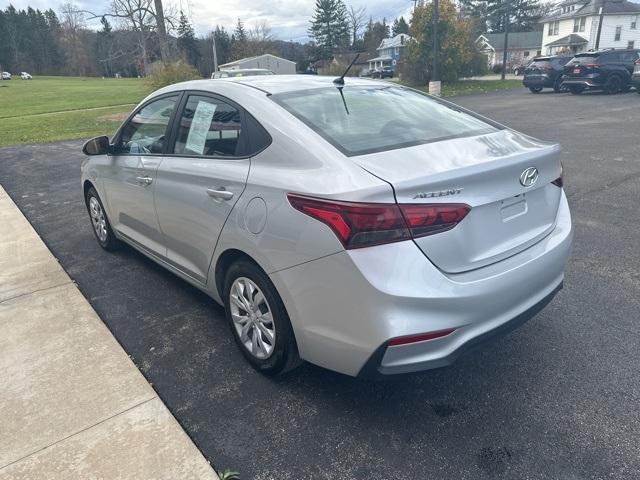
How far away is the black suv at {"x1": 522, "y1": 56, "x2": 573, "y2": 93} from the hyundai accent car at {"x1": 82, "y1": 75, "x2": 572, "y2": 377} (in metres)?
22.6

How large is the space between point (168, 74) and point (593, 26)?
5264cm

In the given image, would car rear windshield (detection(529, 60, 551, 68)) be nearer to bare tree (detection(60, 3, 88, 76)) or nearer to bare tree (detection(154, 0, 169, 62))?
bare tree (detection(154, 0, 169, 62))

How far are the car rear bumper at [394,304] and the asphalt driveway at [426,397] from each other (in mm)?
222

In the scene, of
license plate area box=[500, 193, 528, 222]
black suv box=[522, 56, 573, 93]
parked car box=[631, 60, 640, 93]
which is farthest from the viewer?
black suv box=[522, 56, 573, 93]

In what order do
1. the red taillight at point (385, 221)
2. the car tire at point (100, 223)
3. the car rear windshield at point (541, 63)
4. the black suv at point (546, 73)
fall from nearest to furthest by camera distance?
the red taillight at point (385, 221) → the car tire at point (100, 223) → the black suv at point (546, 73) → the car rear windshield at point (541, 63)

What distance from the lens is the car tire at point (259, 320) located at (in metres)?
2.57

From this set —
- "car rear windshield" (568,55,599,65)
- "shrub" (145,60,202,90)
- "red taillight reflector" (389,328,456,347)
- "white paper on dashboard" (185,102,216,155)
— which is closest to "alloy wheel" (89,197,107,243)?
"white paper on dashboard" (185,102,216,155)

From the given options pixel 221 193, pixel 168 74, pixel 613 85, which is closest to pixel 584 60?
pixel 613 85

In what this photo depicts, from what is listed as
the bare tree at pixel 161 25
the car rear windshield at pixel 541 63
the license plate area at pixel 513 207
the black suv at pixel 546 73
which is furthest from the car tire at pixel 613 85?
the license plate area at pixel 513 207

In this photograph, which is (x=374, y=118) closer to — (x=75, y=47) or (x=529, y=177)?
(x=529, y=177)

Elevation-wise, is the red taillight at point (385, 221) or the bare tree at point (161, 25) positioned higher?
the bare tree at point (161, 25)

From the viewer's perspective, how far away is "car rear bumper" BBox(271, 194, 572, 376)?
6.89ft

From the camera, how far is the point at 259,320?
2.76m

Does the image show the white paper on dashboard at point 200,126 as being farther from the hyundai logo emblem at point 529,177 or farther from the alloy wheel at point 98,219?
the alloy wheel at point 98,219
